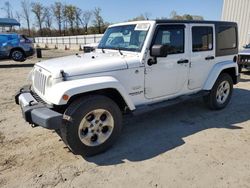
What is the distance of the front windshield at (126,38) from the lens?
14.2 feet

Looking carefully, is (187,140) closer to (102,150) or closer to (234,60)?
(102,150)

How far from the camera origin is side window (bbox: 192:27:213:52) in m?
5.03

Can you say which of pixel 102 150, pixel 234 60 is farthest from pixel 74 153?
pixel 234 60

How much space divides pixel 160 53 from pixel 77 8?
2749 inches

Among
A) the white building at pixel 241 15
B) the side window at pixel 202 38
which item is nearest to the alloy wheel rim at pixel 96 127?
the side window at pixel 202 38

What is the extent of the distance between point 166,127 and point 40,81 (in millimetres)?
2398

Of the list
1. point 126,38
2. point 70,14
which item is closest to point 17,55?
point 126,38

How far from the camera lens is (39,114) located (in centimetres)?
338

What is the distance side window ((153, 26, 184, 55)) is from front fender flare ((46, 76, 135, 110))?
1.11m

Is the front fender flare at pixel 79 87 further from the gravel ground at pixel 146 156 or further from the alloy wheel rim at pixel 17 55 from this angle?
the alloy wheel rim at pixel 17 55

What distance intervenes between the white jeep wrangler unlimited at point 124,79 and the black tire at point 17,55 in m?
12.1

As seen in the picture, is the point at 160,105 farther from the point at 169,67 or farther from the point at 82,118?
the point at 82,118

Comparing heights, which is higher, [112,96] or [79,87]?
[79,87]

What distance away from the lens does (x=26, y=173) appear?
11.0 ft
